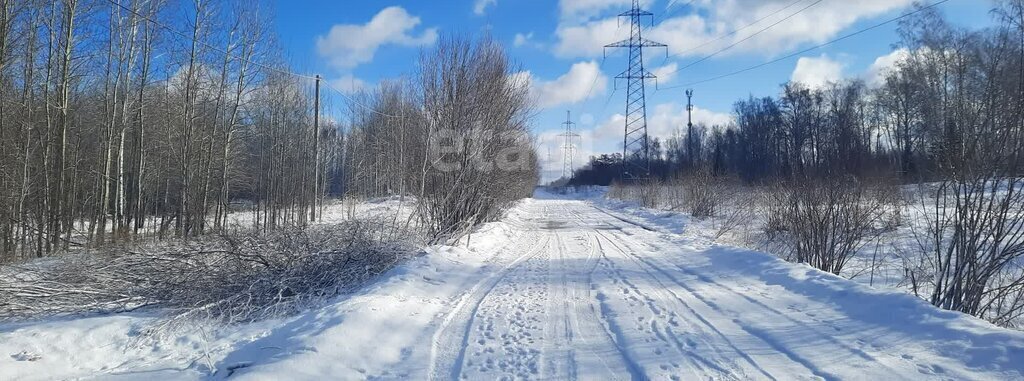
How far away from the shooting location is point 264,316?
18.6ft

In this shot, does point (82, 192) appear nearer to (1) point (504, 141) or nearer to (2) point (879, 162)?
(1) point (504, 141)

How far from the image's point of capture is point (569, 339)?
15.3ft

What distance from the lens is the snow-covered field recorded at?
12.5 ft

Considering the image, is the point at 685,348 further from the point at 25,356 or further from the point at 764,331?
the point at 25,356

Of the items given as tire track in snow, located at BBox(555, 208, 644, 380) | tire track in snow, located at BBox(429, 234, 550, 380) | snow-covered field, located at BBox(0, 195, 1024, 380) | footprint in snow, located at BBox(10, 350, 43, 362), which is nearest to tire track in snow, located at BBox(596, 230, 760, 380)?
snow-covered field, located at BBox(0, 195, 1024, 380)

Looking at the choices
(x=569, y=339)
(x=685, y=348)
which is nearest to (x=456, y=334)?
(x=569, y=339)

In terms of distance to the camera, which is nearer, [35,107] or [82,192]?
[35,107]

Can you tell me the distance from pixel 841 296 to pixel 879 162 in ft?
26.1

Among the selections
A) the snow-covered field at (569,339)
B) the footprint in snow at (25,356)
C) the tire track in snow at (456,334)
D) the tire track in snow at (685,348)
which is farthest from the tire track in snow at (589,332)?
the footprint in snow at (25,356)

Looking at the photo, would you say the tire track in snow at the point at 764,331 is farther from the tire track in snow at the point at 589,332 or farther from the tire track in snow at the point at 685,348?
the tire track in snow at the point at 589,332

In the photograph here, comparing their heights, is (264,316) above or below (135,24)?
below

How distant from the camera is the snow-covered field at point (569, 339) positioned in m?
3.80

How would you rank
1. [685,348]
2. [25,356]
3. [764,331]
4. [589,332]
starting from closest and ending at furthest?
[685,348] < [25,356] < [764,331] < [589,332]

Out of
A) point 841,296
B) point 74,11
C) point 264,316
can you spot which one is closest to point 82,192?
point 74,11
